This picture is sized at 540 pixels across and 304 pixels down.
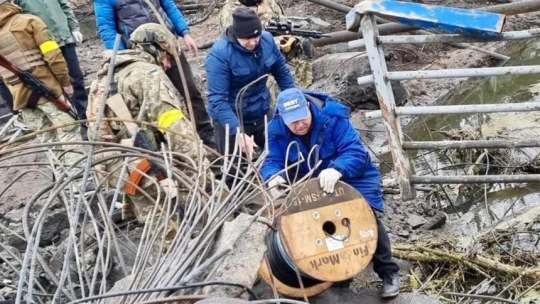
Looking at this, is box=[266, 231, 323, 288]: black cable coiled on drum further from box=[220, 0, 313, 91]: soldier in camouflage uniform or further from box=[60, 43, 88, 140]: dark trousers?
box=[60, 43, 88, 140]: dark trousers

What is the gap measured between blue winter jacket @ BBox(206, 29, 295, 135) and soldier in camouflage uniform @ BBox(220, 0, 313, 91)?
0.81 metres

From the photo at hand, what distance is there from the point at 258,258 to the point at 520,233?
274 centimetres

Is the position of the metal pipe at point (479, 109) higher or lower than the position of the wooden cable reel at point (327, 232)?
lower

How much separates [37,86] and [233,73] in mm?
1840

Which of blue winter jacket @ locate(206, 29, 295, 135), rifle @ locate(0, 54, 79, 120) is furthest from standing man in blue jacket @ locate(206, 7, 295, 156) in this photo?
rifle @ locate(0, 54, 79, 120)

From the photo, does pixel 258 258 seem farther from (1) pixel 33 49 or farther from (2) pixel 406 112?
(1) pixel 33 49

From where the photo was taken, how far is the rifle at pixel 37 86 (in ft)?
18.8

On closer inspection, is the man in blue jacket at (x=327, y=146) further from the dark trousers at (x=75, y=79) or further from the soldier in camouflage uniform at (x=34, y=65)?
the dark trousers at (x=75, y=79)

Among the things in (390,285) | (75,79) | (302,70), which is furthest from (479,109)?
(75,79)

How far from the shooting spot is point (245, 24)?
4969mm

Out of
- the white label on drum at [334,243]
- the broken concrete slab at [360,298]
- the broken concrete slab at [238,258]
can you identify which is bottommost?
the broken concrete slab at [360,298]

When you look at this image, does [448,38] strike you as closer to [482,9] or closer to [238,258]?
[482,9]

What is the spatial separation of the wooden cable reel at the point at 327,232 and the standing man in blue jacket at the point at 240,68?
48.2 inches

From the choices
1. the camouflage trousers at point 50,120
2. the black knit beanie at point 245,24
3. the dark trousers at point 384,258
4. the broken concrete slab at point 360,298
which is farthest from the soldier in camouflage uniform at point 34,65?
the dark trousers at point 384,258
